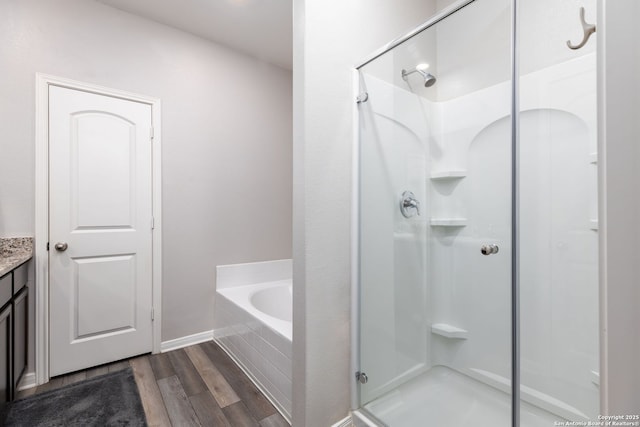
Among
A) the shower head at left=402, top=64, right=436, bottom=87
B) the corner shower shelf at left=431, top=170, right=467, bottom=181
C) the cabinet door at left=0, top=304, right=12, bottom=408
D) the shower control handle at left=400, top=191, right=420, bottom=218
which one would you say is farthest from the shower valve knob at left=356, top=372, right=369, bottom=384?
the cabinet door at left=0, top=304, right=12, bottom=408

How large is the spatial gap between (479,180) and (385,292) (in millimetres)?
742

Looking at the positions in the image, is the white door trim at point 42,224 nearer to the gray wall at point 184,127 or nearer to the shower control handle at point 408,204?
the gray wall at point 184,127

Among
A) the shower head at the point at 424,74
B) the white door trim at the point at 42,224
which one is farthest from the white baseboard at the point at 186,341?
the shower head at the point at 424,74

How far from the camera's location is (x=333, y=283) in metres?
1.45

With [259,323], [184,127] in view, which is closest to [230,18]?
[184,127]

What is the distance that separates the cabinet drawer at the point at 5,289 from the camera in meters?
1.42

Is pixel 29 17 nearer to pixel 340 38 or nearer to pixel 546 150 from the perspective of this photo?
pixel 340 38

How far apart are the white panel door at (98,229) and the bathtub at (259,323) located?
590 millimetres

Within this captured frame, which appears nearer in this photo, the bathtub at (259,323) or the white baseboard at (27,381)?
the bathtub at (259,323)

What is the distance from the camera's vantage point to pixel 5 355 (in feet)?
4.86

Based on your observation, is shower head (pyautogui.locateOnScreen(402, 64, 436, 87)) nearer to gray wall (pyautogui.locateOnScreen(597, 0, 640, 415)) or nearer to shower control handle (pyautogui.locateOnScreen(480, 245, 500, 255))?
shower control handle (pyautogui.locateOnScreen(480, 245, 500, 255))

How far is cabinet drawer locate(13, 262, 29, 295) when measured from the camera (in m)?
1.61

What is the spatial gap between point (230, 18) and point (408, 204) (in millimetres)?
2048

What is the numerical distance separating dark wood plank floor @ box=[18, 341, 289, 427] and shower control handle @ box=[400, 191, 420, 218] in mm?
1307
